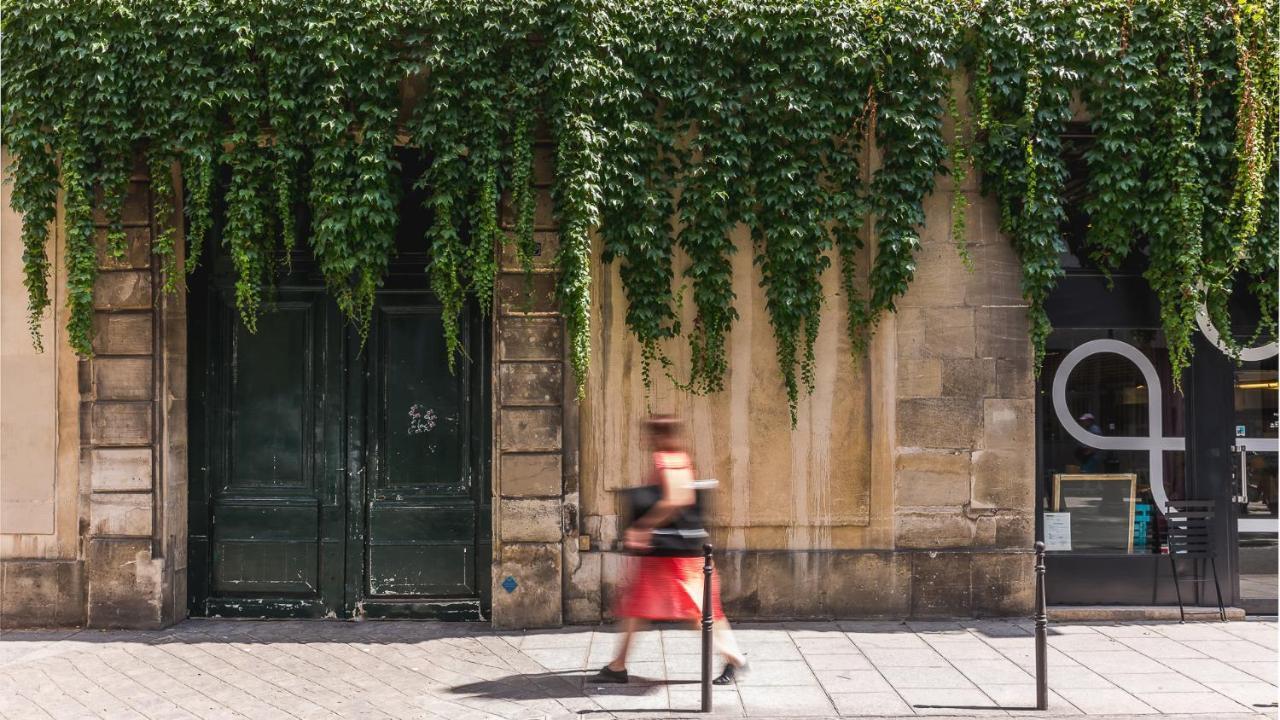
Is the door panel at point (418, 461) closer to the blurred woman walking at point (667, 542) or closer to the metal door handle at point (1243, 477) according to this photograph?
the blurred woman walking at point (667, 542)

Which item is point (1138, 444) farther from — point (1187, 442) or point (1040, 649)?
point (1040, 649)

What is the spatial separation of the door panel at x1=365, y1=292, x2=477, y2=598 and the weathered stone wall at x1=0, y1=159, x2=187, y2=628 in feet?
5.84

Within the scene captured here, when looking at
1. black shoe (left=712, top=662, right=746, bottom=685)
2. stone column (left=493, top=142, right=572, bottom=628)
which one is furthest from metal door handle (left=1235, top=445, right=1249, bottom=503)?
stone column (left=493, top=142, right=572, bottom=628)

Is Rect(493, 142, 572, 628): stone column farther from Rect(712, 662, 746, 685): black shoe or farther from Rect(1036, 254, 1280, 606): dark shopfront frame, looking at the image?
Rect(1036, 254, 1280, 606): dark shopfront frame

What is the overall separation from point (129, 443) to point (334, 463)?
171 cm

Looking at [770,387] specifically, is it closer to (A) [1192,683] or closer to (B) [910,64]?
(B) [910,64]

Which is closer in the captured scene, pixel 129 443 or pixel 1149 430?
pixel 129 443

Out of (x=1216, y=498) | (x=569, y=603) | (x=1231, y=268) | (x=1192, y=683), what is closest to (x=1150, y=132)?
(x=1231, y=268)

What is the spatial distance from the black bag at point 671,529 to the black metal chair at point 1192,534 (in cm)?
485

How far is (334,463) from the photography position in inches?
313

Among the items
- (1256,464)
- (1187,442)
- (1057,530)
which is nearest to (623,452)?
(1057,530)

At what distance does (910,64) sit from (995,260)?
1896 millimetres

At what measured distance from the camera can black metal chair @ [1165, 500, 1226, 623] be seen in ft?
25.7

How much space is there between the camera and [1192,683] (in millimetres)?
→ 6004
